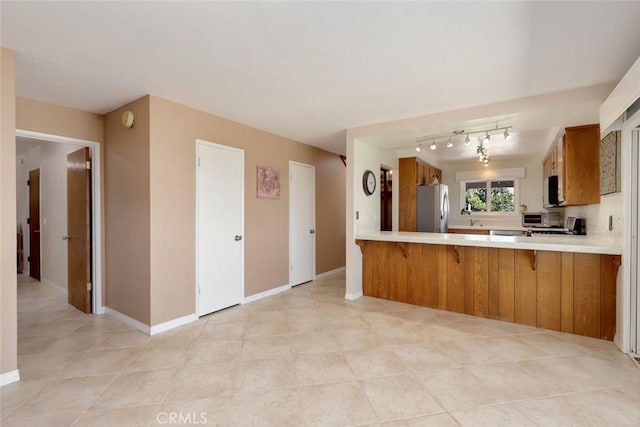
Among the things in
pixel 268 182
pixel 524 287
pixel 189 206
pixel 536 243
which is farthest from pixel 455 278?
pixel 189 206

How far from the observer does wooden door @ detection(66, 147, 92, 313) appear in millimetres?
3391

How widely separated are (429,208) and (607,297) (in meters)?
2.73

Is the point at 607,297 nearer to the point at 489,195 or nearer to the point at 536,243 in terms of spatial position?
the point at 536,243

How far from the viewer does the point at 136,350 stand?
252cm

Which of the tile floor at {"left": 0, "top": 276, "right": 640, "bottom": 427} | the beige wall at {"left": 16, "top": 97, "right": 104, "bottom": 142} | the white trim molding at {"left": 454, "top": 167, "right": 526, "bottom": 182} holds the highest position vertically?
the beige wall at {"left": 16, "top": 97, "right": 104, "bottom": 142}

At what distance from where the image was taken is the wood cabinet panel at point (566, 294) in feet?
9.33

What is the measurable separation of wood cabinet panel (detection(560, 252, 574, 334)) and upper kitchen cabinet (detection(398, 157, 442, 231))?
2.55m

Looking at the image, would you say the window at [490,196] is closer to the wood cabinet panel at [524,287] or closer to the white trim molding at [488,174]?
the white trim molding at [488,174]

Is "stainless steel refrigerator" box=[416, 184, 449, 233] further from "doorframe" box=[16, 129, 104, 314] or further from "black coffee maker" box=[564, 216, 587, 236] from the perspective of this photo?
"doorframe" box=[16, 129, 104, 314]

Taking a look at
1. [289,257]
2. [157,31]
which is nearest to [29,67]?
[157,31]

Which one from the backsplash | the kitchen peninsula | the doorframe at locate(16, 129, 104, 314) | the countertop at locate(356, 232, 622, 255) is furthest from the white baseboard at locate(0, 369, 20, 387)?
the backsplash

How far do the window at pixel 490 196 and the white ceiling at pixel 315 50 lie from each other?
4.30 meters

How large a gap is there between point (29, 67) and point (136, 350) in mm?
2438

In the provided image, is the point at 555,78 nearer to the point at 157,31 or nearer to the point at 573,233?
the point at 573,233
